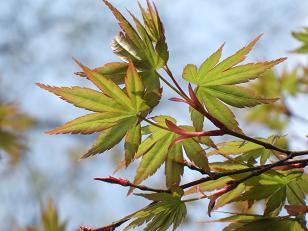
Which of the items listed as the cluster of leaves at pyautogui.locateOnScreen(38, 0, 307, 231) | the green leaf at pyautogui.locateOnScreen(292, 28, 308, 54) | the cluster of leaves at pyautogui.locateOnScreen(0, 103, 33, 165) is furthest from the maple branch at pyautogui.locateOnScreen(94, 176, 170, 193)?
the cluster of leaves at pyautogui.locateOnScreen(0, 103, 33, 165)

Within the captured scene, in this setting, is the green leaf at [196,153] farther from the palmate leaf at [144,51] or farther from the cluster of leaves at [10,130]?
the cluster of leaves at [10,130]

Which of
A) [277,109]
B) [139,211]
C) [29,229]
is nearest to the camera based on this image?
[139,211]

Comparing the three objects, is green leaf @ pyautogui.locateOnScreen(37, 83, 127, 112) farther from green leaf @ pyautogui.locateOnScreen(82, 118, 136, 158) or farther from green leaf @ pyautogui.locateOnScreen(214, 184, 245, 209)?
green leaf @ pyautogui.locateOnScreen(214, 184, 245, 209)

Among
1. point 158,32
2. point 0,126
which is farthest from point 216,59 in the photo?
point 0,126

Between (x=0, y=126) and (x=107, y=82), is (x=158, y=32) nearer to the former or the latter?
(x=107, y=82)

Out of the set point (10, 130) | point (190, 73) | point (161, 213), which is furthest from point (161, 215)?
point (10, 130)

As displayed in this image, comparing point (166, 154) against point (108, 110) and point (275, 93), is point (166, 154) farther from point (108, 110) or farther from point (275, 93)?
point (275, 93)

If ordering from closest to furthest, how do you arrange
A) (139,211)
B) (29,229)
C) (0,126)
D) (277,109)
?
(139,211) → (29,229) → (0,126) → (277,109)

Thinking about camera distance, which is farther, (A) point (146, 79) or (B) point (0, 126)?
(B) point (0, 126)
